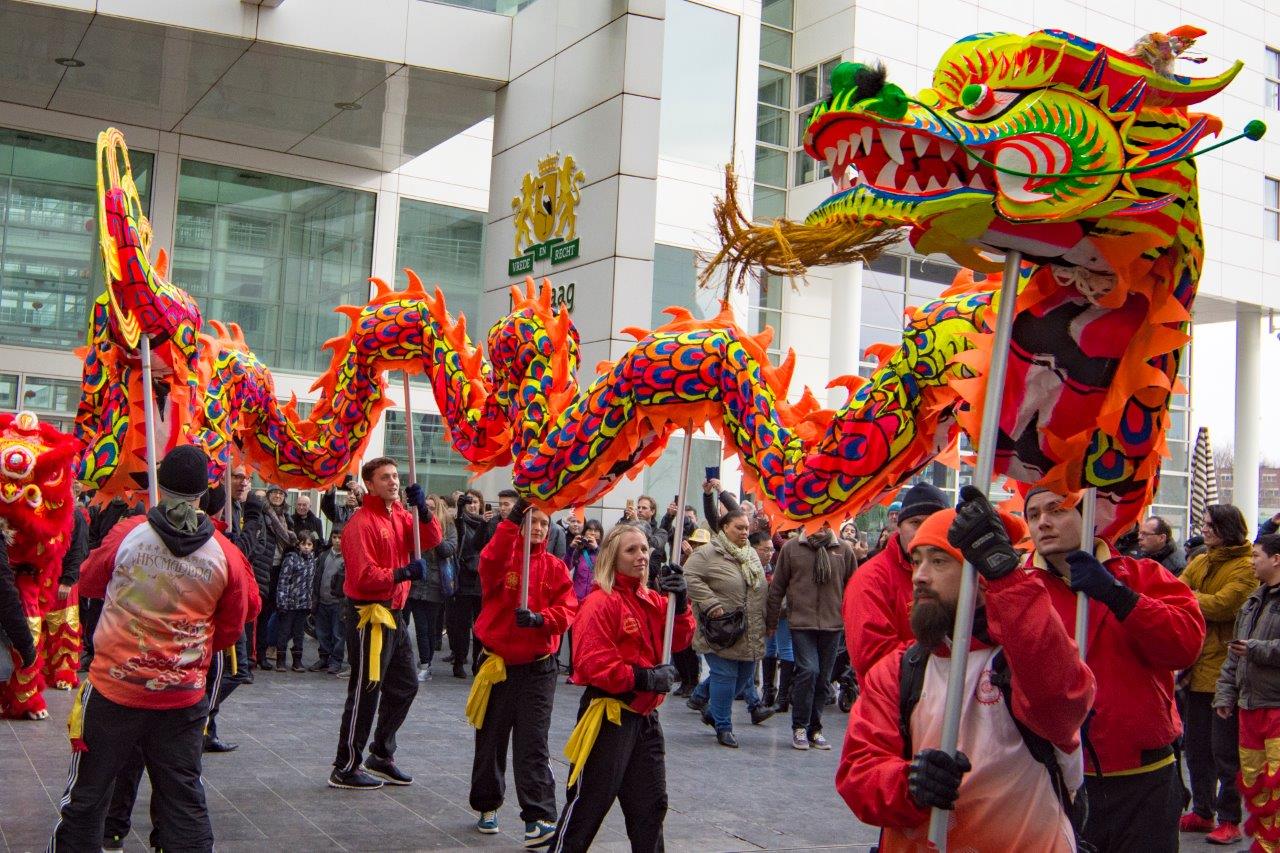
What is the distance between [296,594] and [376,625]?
5379 millimetres

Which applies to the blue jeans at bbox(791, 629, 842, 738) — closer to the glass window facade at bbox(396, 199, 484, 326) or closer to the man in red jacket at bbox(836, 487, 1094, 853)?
the man in red jacket at bbox(836, 487, 1094, 853)

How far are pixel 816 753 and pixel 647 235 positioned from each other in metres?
4.81

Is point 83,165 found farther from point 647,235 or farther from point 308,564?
point 647,235

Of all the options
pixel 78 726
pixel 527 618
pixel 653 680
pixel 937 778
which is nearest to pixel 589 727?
pixel 653 680

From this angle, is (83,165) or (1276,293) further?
(1276,293)

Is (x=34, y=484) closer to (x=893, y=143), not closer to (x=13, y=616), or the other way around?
(x=13, y=616)

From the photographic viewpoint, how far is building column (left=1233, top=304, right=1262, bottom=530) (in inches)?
1014

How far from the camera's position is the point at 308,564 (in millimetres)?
13086

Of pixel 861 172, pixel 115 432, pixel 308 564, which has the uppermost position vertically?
pixel 861 172

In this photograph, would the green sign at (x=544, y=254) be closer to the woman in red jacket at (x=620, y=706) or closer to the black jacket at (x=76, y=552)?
the black jacket at (x=76, y=552)

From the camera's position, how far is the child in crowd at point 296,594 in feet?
42.2

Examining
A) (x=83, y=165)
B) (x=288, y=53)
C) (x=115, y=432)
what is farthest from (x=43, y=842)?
(x=83, y=165)

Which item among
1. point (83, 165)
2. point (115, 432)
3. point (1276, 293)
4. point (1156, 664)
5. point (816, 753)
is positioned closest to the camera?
point (1156, 664)

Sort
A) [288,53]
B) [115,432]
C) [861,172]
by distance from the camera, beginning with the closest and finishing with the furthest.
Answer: [861,172] < [115,432] < [288,53]
